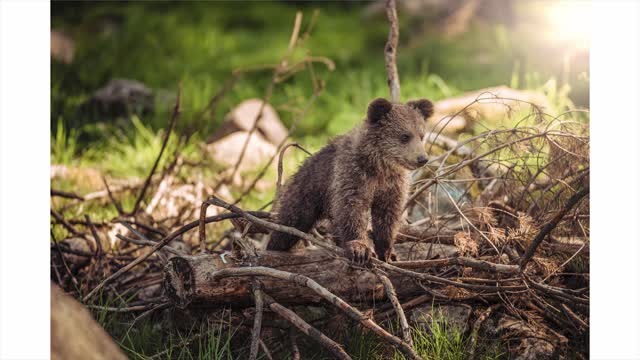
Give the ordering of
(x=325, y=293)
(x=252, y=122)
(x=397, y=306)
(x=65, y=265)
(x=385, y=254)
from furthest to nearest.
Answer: (x=252, y=122), (x=65, y=265), (x=385, y=254), (x=397, y=306), (x=325, y=293)

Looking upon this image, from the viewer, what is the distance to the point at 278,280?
124 inches

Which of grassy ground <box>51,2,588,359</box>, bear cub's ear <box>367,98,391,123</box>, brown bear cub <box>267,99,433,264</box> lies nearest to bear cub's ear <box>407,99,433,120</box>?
brown bear cub <box>267,99,433,264</box>

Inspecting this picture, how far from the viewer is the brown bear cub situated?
3.11 metres

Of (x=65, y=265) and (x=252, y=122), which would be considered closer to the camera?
(x=65, y=265)

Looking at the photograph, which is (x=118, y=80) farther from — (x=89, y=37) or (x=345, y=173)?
(x=345, y=173)

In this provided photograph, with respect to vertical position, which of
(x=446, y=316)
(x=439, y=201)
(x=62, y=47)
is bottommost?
→ (x=446, y=316)

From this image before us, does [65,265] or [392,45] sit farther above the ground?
[392,45]

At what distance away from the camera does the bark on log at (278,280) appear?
308 cm
